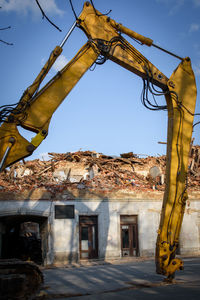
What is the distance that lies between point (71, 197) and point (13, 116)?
11.0m

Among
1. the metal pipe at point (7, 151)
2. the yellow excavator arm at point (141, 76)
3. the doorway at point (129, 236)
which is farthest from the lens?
the doorway at point (129, 236)

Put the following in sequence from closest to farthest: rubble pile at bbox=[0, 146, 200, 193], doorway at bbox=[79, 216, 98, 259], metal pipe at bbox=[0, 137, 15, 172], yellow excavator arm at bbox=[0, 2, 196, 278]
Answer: metal pipe at bbox=[0, 137, 15, 172]
yellow excavator arm at bbox=[0, 2, 196, 278]
doorway at bbox=[79, 216, 98, 259]
rubble pile at bbox=[0, 146, 200, 193]

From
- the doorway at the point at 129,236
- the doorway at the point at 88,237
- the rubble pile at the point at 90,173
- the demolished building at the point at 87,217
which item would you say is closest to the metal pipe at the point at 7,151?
the demolished building at the point at 87,217

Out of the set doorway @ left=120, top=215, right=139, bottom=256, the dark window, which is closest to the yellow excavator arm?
the dark window

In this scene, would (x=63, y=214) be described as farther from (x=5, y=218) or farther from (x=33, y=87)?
(x=33, y=87)

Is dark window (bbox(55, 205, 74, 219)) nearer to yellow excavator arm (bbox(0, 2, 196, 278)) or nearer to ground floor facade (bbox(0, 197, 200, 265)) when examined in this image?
ground floor facade (bbox(0, 197, 200, 265))

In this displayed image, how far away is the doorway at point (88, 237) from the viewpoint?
16078 millimetres

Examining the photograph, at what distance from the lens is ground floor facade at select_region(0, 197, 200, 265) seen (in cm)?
1530

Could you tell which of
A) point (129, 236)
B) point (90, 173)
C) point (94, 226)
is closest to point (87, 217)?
point (94, 226)

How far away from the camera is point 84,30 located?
6.92m

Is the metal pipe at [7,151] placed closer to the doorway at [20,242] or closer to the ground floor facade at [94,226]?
the ground floor facade at [94,226]

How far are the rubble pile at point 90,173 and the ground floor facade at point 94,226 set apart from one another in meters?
0.99

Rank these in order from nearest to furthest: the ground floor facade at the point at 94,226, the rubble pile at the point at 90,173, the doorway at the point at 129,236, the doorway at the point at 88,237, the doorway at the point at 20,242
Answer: the ground floor facade at the point at 94,226 → the doorway at the point at 88,237 → the doorway at the point at 20,242 → the doorway at the point at 129,236 → the rubble pile at the point at 90,173

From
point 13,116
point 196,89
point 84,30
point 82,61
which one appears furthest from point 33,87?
point 196,89
